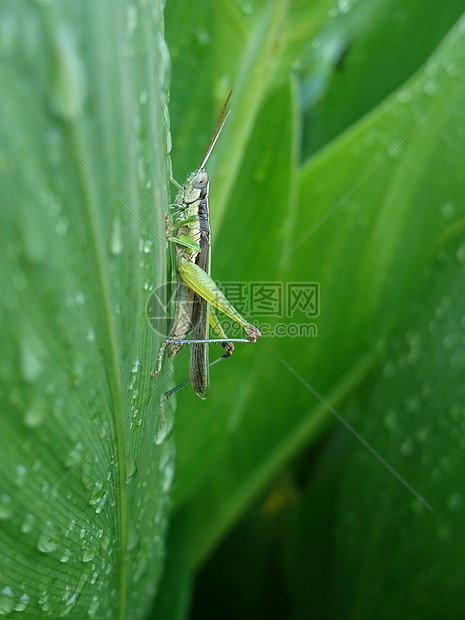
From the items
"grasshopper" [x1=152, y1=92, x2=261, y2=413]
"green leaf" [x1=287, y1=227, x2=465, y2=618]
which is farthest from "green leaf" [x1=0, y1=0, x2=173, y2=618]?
"green leaf" [x1=287, y1=227, x2=465, y2=618]

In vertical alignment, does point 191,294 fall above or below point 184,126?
Result: below

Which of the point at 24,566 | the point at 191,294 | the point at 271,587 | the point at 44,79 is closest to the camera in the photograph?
the point at 44,79

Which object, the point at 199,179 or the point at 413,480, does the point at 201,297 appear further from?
the point at 413,480

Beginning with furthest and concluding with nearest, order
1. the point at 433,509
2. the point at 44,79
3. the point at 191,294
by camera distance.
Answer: the point at 191,294 → the point at 433,509 → the point at 44,79

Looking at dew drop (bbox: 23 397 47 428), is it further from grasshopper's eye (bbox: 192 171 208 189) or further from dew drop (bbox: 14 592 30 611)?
grasshopper's eye (bbox: 192 171 208 189)

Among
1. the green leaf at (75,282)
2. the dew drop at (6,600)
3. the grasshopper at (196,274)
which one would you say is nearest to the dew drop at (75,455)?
the green leaf at (75,282)

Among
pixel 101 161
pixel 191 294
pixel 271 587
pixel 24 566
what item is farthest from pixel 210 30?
pixel 271 587

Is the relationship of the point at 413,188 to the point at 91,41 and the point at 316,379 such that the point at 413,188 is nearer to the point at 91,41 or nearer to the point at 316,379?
the point at 316,379

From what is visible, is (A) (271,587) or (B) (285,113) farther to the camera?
(A) (271,587)

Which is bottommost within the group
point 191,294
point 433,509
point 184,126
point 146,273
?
point 433,509
